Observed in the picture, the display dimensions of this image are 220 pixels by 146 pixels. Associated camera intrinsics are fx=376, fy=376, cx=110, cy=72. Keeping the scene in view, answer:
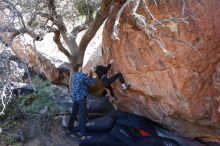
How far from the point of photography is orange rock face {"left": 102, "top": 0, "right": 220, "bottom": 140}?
21.6 feet

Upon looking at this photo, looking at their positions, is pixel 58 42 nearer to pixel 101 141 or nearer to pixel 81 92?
pixel 81 92

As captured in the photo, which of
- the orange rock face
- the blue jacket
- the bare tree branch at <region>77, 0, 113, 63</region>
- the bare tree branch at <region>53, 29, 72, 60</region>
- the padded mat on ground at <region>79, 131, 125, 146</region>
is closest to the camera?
the orange rock face

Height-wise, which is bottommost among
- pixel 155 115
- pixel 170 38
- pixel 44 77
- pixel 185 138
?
pixel 185 138

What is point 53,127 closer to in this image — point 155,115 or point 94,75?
point 94,75

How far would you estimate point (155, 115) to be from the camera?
7379mm

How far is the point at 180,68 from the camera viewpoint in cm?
672

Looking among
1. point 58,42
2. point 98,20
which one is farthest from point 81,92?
point 58,42

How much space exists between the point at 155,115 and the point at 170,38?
165cm

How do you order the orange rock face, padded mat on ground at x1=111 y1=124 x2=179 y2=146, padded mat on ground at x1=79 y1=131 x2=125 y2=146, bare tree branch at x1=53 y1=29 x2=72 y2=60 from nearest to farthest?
the orange rock face < padded mat on ground at x1=111 y1=124 x2=179 y2=146 < padded mat on ground at x1=79 y1=131 x2=125 y2=146 < bare tree branch at x1=53 y1=29 x2=72 y2=60

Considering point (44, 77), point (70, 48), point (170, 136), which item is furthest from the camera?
point (44, 77)

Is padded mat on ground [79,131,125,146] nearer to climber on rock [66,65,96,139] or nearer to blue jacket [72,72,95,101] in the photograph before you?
climber on rock [66,65,96,139]

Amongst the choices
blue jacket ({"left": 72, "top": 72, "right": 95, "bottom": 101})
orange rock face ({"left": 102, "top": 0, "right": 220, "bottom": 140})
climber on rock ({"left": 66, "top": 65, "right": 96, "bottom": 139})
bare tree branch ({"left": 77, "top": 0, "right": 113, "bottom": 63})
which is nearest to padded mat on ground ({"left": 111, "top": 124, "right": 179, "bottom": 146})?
orange rock face ({"left": 102, "top": 0, "right": 220, "bottom": 140})

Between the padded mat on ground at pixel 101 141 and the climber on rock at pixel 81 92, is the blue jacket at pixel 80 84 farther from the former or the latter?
the padded mat on ground at pixel 101 141

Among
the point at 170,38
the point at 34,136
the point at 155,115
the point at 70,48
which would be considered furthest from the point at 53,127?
the point at 170,38
